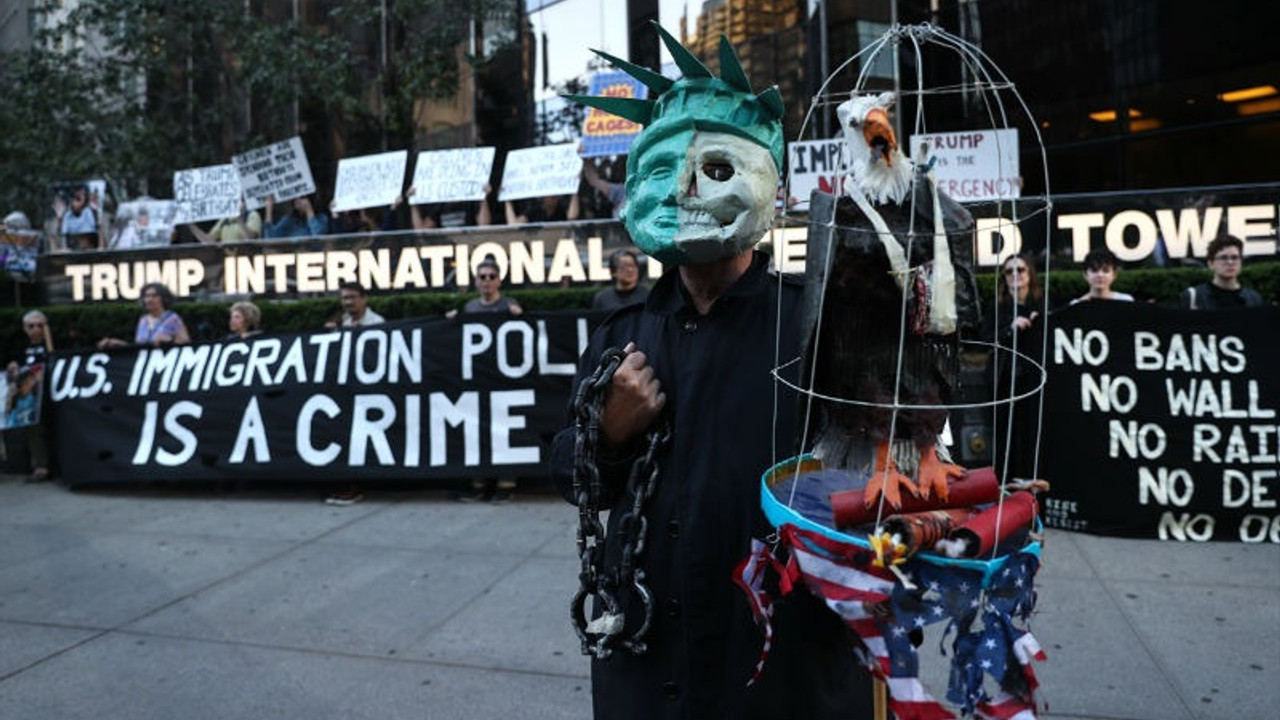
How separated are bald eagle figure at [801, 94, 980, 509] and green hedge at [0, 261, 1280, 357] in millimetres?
5496

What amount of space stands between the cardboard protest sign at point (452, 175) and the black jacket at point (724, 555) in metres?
8.94

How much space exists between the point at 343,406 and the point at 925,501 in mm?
6576

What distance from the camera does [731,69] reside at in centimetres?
191

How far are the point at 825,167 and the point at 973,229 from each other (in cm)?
629

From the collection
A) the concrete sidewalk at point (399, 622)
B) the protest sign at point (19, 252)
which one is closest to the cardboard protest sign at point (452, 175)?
the protest sign at point (19, 252)

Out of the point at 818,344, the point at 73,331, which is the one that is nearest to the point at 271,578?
the point at 818,344

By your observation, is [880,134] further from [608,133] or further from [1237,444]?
[608,133]

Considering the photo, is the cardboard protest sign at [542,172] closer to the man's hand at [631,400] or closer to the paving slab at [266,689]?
the paving slab at [266,689]

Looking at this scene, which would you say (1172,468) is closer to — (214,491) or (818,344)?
(818,344)

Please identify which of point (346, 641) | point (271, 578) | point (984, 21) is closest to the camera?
point (346, 641)

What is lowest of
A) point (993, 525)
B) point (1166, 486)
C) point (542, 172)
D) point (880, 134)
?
point (1166, 486)

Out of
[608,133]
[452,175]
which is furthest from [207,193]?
[608,133]

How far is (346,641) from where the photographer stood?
4.62 m

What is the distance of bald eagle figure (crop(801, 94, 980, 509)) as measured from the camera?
1.57 metres
